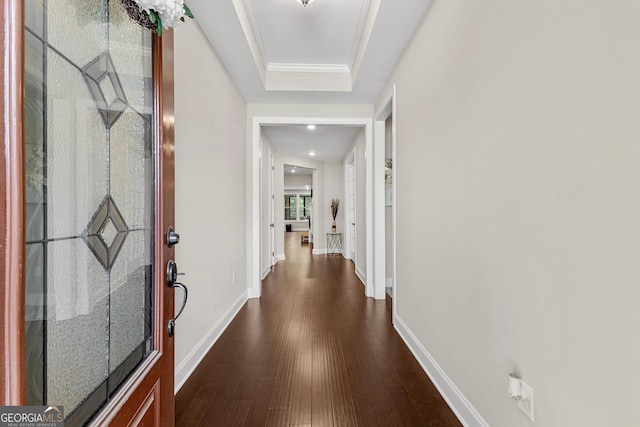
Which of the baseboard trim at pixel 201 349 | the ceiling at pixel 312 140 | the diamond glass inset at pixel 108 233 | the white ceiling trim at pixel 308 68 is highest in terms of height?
the white ceiling trim at pixel 308 68

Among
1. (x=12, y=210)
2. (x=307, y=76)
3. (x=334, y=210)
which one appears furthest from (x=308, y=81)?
(x=334, y=210)

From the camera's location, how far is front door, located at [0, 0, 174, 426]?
1.57ft

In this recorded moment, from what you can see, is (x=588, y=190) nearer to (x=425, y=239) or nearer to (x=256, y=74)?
(x=425, y=239)

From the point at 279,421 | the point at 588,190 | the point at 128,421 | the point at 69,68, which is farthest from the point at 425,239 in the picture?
the point at 69,68

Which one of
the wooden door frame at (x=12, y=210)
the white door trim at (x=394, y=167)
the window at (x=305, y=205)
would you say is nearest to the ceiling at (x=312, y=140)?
the white door trim at (x=394, y=167)

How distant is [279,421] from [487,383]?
1074 mm

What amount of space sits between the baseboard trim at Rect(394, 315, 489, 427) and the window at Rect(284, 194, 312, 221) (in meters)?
11.5

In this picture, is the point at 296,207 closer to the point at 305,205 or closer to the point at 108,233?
the point at 305,205

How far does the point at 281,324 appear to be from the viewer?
279cm

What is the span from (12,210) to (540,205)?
1402mm

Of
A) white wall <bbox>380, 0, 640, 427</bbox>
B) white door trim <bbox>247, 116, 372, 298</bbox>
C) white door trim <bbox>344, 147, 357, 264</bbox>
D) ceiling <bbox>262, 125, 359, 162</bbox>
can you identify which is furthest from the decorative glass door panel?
white door trim <bbox>344, 147, 357, 264</bbox>

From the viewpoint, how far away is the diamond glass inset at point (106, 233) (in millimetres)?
729

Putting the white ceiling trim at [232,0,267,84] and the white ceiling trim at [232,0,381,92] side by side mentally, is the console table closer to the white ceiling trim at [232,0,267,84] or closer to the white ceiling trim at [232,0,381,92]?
the white ceiling trim at [232,0,381,92]

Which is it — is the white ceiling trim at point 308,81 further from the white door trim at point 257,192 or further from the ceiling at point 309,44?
the white door trim at point 257,192
